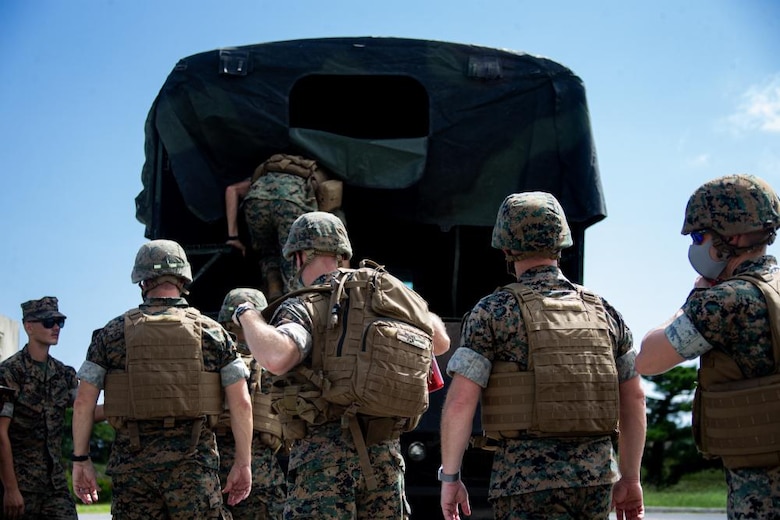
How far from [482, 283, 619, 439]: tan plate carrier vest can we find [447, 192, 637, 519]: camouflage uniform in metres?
0.04

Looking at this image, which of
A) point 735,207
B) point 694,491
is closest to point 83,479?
point 735,207

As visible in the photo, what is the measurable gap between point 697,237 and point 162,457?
2322 mm

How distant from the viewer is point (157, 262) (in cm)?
454

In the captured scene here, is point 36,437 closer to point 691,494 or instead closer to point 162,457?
point 162,457

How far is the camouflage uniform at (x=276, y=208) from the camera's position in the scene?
622cm

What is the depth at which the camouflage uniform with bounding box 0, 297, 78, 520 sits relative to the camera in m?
6.26

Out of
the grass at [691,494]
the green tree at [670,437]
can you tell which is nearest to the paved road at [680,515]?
the grass at [691,494]

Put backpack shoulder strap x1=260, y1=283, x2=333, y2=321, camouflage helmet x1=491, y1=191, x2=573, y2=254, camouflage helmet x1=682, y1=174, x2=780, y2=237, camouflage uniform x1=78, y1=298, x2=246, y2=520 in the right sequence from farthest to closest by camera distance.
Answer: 1. camouflage uniform x1=78, y1=298, x2=246, y2=520
2. backpack shoulder strap x1=260, y1=283, x2=333, y2=321
3. camouflage helmet x1=491, y1=191, x2=573, y2=254
4. camouflage helmet x1=682, y1=174, x2=780, y2=237

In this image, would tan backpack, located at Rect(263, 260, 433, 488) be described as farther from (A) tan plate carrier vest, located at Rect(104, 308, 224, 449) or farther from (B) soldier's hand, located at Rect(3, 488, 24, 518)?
(B) soldier's hand, located at Rect(3, 488, 24, 518)

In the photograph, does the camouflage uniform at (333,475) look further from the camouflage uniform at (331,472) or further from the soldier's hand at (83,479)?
the soldier's hand at (83,479)

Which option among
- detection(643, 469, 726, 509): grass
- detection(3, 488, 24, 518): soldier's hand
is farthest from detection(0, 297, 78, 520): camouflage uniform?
detection(643, 469, 726, 509): grass

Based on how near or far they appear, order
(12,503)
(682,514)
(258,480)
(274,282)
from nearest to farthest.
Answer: (258,480) → (12,503) → (274,282) → (682,514)

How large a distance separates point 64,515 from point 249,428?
2413mm

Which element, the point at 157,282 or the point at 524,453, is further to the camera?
the point at 157,282
